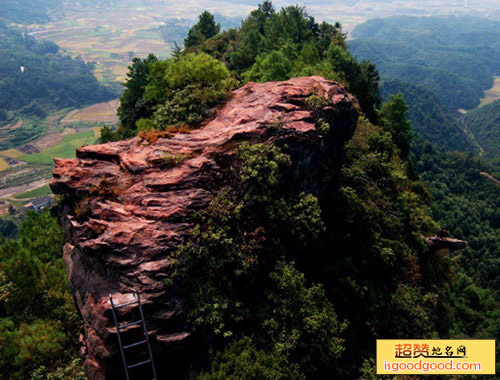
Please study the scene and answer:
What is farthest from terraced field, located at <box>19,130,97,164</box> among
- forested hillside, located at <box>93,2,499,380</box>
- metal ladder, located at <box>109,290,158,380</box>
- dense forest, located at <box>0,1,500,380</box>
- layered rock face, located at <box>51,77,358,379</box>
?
metal ladder, located at <box>109,290,158,380</box>

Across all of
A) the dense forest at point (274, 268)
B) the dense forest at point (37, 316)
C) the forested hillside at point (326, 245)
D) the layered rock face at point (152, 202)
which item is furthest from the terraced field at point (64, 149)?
the layered rock face at point (152, 202)

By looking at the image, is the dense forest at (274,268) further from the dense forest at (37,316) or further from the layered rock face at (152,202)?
the layered rock face at (152,202)

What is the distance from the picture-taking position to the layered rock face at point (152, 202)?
1547cm

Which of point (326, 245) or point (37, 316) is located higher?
point (326, 245)

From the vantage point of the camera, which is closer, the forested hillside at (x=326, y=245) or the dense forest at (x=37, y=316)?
the forested hillside at (x=326, y=245)

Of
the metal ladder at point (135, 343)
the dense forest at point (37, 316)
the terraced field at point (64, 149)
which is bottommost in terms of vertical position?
the terraced field at point (64, 149)

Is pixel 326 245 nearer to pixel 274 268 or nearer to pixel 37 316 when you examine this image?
pixel 274 268

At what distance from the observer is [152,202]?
17.4m

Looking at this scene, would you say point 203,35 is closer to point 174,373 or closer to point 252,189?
point 252,189

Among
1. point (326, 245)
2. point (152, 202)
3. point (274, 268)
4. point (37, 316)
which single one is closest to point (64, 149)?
point (37, 316)

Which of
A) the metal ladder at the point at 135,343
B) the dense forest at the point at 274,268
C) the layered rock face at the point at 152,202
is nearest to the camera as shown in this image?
the metal ladder at the point at 135,343

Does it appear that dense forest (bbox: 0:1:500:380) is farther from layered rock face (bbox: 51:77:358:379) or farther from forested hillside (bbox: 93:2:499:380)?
layered rock face (bbox: 51:77:358:379)

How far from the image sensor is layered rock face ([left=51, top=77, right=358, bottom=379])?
15.5 metres

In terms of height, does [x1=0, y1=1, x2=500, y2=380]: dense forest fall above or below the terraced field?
above
